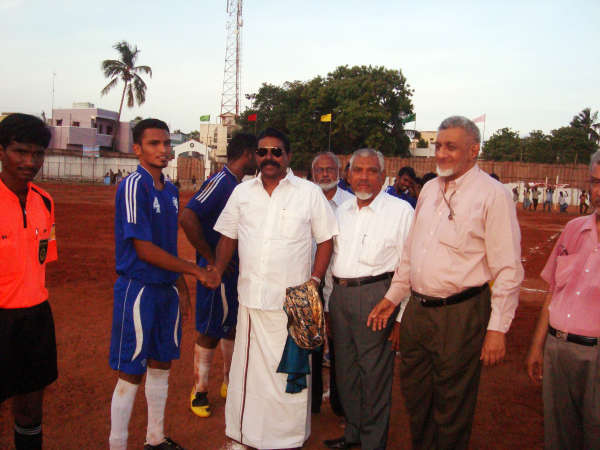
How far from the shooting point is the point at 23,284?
2.82 metres

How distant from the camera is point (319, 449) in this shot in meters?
3.80

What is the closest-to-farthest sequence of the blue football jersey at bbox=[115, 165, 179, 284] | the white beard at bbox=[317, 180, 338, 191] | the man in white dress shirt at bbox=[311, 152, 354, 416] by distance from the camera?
the blue football jersey at bbox=[115, 165, 179, 284], the man in white dress shirt at bbox=[311, 152, 354, 416], the white beard at bbox=[317, 180, 338, 191]

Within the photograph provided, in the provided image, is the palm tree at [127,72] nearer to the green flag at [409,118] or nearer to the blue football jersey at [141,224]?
the green flag at [409,118]

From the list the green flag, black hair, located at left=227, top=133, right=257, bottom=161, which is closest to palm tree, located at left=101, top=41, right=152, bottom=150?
the green flag

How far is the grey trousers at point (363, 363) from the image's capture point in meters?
3.54

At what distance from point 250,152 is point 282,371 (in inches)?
84.3

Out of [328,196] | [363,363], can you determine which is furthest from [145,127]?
[363,363]

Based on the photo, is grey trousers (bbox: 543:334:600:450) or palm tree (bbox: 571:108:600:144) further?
palm tree (bbox: 571:108:600:144)

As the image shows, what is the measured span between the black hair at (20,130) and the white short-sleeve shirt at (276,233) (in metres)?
1.38

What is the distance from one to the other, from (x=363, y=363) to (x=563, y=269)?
5.17 ft

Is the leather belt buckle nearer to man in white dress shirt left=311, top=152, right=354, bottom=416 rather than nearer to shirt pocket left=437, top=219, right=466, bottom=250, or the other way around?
shirt pocket left=437, top=219, right=466, bottom=250

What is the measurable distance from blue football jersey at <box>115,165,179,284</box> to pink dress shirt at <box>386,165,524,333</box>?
69.1 inches

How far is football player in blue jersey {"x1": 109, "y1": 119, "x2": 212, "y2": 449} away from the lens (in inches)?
125

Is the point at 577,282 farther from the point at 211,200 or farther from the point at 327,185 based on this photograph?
the point at 211,200
